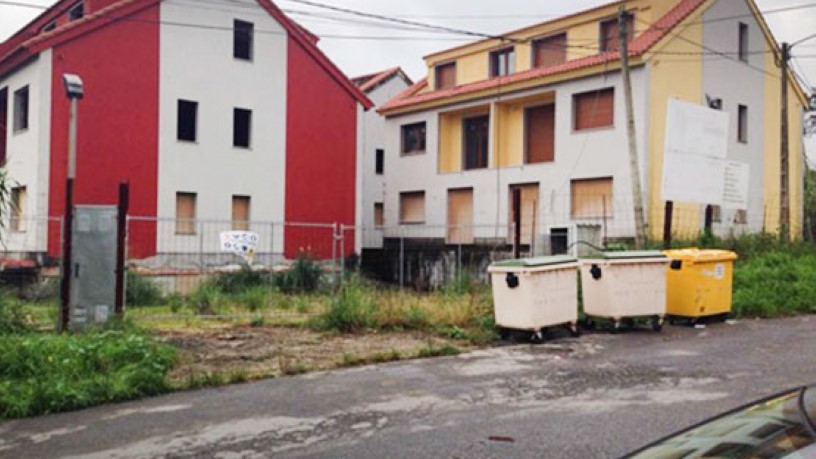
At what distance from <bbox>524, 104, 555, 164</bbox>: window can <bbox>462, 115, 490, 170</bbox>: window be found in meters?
2.07

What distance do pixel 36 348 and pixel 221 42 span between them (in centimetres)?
1719

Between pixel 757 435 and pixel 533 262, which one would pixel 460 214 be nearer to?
pixel 533 262

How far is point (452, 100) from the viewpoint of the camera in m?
29.5

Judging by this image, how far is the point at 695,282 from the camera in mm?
12523

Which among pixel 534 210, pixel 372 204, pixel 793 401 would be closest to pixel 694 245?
pixel 534 210

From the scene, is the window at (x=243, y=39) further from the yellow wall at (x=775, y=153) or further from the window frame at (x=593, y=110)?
the yellow wall at (x=775, y=153)

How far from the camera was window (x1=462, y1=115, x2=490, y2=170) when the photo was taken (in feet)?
97.0

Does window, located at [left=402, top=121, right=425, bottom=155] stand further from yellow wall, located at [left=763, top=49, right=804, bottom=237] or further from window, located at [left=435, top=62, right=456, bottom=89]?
yellow wall, located at [left=763, top=49, right=804, bottom=237]

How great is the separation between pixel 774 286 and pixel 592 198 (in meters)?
9.64

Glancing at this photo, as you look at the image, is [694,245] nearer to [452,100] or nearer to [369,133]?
[452,100]

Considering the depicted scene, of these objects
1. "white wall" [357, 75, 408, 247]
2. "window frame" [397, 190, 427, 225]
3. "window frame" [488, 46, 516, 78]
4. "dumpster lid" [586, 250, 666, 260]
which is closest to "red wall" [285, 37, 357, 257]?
"window frame" [397, 190, 427, 225]

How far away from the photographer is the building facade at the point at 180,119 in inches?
828

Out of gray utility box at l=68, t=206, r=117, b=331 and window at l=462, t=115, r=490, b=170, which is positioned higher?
window at l=462, t=115, r=490, b=170

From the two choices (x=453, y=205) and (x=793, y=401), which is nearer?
(x=793, y=401)
